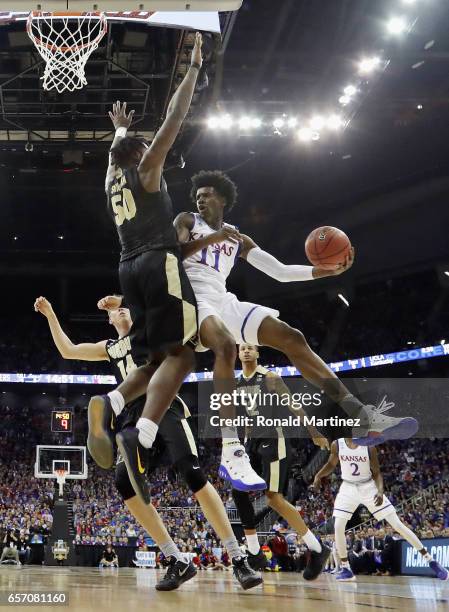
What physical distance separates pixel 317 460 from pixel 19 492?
377 inches

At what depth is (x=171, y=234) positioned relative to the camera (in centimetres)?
371

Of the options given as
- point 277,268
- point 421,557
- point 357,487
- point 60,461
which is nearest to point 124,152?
point 277,268

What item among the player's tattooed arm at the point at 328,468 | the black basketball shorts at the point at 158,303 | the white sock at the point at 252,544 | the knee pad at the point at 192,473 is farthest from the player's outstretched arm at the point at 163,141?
the player's tattooed arm at the point at 328,468

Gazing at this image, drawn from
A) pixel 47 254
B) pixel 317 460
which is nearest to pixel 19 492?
pixel 47 254

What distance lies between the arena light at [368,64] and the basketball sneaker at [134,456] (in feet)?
38.1

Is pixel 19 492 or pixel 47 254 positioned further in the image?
pixel 47 254

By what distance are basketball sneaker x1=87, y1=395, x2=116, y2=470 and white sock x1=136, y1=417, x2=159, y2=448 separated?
0.45 ft

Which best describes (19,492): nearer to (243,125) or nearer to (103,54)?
(243,125)

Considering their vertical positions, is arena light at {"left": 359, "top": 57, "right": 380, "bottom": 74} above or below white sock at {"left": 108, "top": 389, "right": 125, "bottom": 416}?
above

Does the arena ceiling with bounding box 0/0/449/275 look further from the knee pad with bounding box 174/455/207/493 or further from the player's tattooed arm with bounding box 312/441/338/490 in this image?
the knee pad with bounding box 174/455/207/493

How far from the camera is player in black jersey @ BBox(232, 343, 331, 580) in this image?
5230 mm

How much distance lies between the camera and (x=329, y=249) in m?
4.42

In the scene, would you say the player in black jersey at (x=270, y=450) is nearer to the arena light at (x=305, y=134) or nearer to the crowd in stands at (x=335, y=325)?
the arena light at (x=305, y=134)

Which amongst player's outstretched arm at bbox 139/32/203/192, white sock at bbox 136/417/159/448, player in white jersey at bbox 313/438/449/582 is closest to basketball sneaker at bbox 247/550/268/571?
white sock at bbox 136/417/159/448
